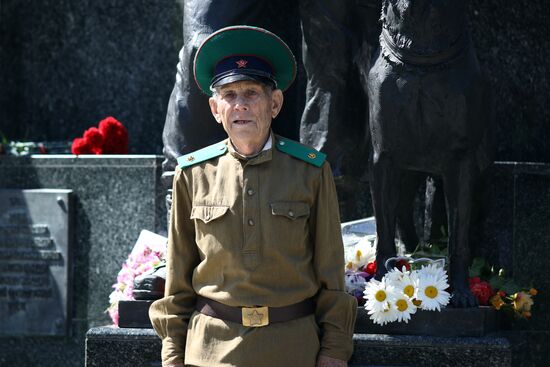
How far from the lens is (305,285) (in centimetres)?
394

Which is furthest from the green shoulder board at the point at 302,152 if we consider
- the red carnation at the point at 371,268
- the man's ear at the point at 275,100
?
the red carnation at the point at 371,268

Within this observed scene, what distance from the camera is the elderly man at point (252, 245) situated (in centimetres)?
391

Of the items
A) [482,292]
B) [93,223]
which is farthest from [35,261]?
[482,292]

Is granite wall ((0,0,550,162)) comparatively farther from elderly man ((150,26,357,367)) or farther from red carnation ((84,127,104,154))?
elderly man ((150,26,357,367))

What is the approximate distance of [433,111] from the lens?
505 cm

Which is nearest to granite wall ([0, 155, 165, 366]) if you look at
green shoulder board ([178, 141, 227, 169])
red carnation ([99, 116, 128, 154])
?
red carnation ([99, 116, 128, 154])

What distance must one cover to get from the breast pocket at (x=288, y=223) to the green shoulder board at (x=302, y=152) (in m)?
0.16

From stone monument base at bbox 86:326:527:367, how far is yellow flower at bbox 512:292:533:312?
0.28 metres

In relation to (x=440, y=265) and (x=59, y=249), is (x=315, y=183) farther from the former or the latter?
(x=59, y=249)

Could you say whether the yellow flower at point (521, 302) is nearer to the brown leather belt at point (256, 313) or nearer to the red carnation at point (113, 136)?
the brown leather belt at point (256, 313)

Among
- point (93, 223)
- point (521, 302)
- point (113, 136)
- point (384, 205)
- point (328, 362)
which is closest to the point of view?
point (328, 362)

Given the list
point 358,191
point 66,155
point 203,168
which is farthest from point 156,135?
point 203,168

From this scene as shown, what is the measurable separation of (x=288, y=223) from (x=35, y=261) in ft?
11.5

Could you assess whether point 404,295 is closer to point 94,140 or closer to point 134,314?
point 134,314
